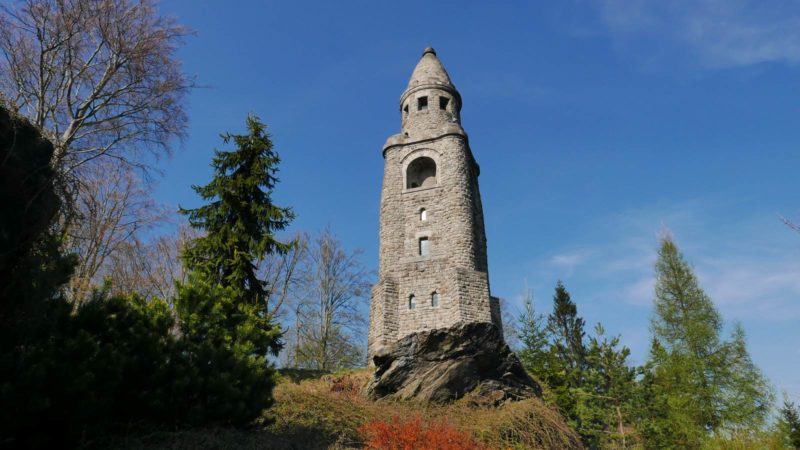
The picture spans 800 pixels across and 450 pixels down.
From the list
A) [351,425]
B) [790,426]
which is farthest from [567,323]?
[351,425]

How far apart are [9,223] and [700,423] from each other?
16.3 meters

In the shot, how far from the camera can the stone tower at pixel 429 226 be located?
18094 millimetres

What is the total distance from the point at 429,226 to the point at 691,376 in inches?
404

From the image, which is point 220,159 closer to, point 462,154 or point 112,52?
point 112,52

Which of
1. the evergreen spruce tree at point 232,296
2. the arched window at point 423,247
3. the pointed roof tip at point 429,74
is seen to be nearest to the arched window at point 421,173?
the arched window at point 423,247

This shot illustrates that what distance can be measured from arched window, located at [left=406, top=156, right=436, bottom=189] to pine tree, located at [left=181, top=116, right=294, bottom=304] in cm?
733

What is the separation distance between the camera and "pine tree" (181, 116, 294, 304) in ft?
48.2

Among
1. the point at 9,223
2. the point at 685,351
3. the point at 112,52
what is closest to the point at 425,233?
the point at 685,351

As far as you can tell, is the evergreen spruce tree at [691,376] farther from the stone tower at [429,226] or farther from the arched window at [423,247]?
the arched window at [423,247]

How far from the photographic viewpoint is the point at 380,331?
1791 centimetres

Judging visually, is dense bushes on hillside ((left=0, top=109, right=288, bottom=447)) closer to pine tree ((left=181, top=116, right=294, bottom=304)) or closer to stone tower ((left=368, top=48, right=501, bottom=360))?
pine tree ((left=181, top=116, right=294, bottom=304))

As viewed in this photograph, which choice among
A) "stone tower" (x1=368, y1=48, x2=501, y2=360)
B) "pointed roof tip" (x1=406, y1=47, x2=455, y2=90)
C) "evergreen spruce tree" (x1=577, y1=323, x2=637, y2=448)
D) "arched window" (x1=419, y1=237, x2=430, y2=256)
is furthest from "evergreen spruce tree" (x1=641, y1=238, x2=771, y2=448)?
"pointed roof tip" (x1=406, y1=47, x2=455, y2=90)

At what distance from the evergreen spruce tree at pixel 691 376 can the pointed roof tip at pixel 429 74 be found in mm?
13065

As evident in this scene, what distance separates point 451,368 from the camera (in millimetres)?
11656
